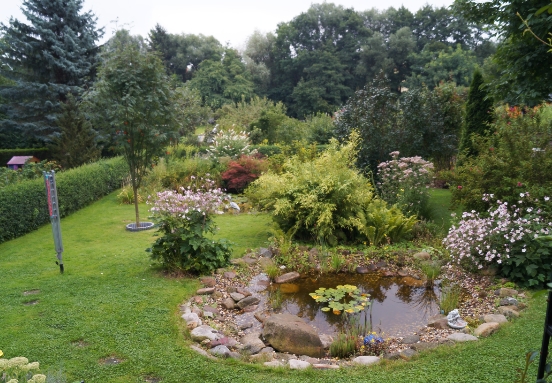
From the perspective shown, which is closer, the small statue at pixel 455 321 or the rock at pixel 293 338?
the rock at pixel 293 338

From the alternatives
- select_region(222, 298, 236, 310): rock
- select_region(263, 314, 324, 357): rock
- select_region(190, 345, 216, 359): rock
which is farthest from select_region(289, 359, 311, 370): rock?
select_region(222, 298, 236, 310): rock

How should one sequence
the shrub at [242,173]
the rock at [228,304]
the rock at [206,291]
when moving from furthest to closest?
1. the shrub at [242,173]
2. the rock at [206,291]
3. the rock at [228,304]

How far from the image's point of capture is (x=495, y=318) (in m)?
4.34

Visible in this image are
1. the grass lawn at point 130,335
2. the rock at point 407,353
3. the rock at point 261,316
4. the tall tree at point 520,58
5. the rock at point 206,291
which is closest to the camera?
the grass lawn at point 130,335

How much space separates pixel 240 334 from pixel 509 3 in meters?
6.83

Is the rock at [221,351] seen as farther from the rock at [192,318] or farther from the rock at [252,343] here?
the rock at [192,318]

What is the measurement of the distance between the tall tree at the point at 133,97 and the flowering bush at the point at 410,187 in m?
4.91

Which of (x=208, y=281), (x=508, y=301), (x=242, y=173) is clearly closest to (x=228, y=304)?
(x=208, y=281)

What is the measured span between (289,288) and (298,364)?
86.9 inches

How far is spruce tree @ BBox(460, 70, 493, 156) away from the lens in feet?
36.0

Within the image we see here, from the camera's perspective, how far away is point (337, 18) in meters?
39.2

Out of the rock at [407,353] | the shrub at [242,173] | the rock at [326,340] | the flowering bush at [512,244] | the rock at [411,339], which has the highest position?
the shrub at [242,173]

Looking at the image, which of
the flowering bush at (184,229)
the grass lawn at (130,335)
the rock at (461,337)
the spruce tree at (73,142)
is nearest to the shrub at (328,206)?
the flowering bush at (184,229)

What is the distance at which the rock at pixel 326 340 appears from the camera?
4.18 metres
